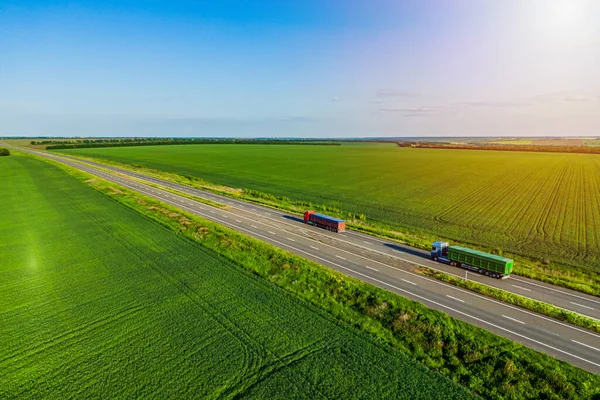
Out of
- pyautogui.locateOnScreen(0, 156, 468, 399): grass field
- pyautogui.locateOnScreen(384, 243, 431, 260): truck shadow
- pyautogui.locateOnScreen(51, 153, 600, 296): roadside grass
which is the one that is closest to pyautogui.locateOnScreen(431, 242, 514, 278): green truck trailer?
pyautogui.locateOnScreen(384, 243, 431, 260): truck shadow

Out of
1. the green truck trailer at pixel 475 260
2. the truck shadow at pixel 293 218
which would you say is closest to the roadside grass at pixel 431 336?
the green truck trailer at pixel 475 260

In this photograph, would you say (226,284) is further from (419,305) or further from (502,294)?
(502,294)

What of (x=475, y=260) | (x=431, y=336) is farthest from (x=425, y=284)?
(x=431, y=336)

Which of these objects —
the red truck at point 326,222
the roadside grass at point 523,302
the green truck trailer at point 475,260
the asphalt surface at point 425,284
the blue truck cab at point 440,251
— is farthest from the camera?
the red truck at point 326,222

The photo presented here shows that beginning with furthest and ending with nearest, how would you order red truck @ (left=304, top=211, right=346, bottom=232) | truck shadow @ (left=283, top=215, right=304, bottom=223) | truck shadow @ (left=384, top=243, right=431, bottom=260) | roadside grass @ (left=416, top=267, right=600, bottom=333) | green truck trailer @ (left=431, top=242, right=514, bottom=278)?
truck shadow @ (left=283, top=215, right=304, bottom=223) → red truck @ (left=304, top=211, right=346, bottom=232) → truck shadow @ (left=384, top=243, right=431, bottom=260) → green truck trailer @ (left=431, top=242, right=514, bottom=278) → roadside grass @ (left=416, top=267, right=600, bottom=333)

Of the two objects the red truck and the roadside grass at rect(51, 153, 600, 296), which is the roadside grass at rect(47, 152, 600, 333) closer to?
the roadside grass at rect(51, 153, 600, 296)

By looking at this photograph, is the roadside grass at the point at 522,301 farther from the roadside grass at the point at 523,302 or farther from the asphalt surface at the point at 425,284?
the asphalt surface at the point at 425,284
